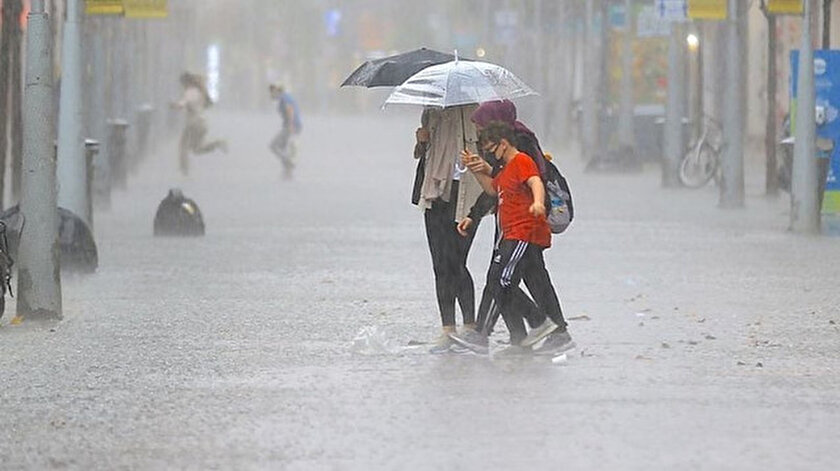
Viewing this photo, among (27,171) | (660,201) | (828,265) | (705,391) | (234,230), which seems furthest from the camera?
(660,201)

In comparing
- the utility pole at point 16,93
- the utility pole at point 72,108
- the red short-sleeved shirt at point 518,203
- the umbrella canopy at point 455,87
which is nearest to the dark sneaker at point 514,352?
the red short-sleeved shirt at point 518,203

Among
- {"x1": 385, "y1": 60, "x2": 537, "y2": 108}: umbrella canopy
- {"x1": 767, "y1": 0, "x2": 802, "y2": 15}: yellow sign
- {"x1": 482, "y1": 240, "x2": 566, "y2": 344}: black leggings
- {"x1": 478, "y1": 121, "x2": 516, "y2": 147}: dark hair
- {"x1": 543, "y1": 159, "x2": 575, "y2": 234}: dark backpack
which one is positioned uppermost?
{"x1": 767, "y1": 0, "x2": 802, "y2": 15}: yellow sign

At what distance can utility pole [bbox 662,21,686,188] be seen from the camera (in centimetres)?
3678

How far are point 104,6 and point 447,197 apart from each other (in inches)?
461

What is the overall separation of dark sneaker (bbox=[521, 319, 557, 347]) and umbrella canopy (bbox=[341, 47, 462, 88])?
64.5 inches

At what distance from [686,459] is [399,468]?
3.69 ft

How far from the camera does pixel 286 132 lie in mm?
41844

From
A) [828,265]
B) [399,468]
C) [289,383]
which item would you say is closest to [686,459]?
[399,468]

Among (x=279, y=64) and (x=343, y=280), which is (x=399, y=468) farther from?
(x=279, y=64)

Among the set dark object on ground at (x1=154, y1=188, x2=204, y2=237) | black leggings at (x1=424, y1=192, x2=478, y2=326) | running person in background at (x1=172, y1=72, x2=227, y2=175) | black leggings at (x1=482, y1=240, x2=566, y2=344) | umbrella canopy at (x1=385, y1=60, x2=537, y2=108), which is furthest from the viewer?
running person in background at (x1=172, y1=72, x2=227, y2=175)

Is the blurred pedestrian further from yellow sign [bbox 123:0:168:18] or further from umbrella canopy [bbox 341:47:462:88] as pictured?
yellow sign [bbox 123:0:168:18]

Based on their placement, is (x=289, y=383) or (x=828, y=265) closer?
(x=289, y=383)

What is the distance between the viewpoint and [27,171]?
1545cm

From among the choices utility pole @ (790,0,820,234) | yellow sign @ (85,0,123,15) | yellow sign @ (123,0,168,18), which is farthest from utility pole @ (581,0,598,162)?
yellow sign @ (85,0,123,15)
